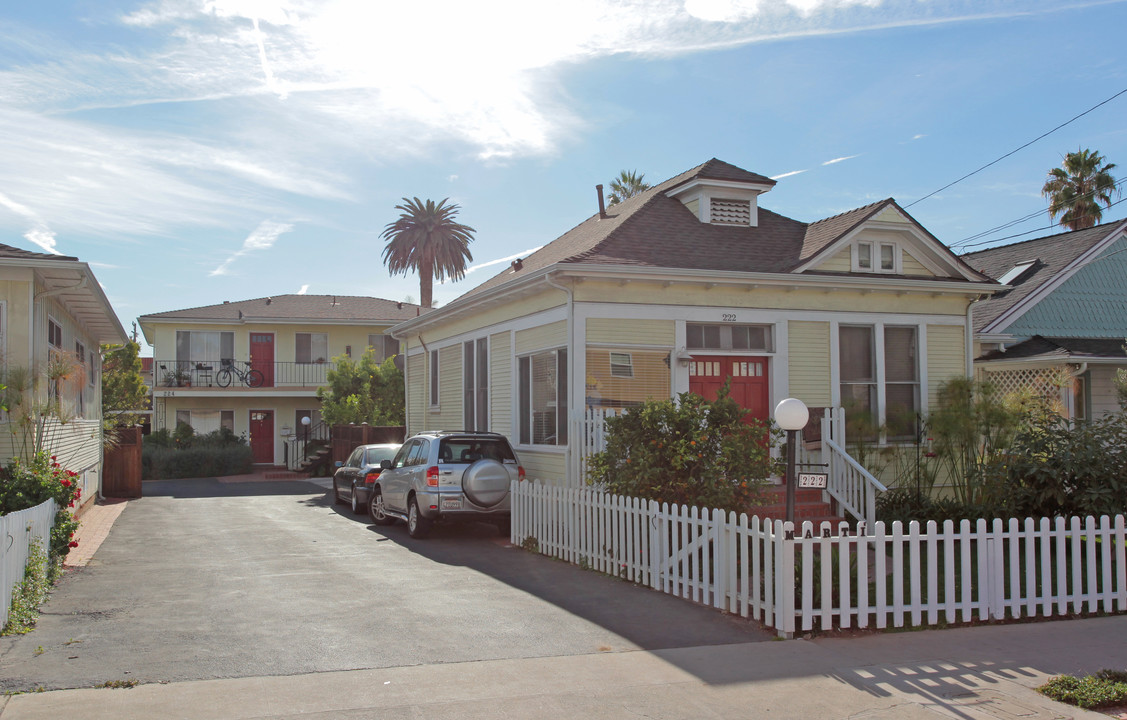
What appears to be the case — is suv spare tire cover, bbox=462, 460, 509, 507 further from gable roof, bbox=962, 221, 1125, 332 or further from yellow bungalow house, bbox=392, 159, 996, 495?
gable roof, bbox=962, 221, 1125, 332

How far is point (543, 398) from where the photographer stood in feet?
50.8

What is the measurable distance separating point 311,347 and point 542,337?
24.1m

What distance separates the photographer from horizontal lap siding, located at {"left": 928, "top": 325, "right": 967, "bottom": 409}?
643 inches

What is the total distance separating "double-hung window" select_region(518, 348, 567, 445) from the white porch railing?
3958mm

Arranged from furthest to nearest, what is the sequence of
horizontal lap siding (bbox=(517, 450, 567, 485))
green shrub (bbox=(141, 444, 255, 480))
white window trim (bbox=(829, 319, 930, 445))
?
green shrub (bbox=(141, 444, 255, 480))
white window trim (bbox=(829, 319, 930, 445))
horizontal lap siding (bbox=(517, 450, 567, 485))

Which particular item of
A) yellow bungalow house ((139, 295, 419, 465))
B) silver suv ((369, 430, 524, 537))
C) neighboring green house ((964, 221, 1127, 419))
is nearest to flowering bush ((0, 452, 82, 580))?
silver suv ((369, 430, 524, 537))

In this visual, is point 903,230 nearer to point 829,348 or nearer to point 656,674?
point 829,348

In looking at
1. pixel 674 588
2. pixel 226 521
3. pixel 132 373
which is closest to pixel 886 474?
pixel 674 588

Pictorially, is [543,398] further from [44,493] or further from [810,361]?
[44,493]

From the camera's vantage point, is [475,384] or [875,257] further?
[475,384]

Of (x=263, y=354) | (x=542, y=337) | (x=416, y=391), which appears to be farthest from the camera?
(x=263, y=354)

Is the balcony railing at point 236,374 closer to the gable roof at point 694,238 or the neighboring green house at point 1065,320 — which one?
the gable roof at point 694,238

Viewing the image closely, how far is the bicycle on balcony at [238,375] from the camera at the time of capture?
35.5 meters

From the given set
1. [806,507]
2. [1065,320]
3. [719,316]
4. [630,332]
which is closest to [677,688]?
[806,507]
